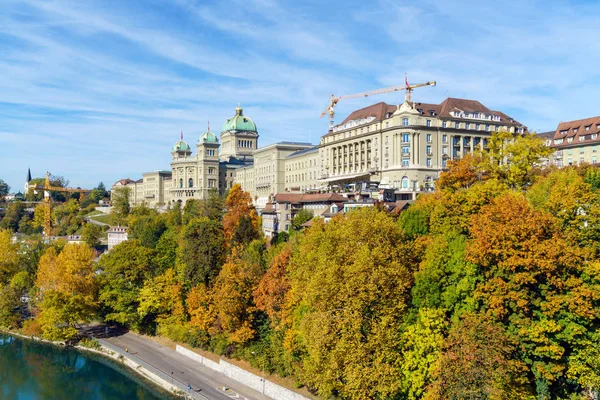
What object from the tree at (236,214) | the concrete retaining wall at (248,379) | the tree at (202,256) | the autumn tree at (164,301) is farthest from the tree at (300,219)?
the concrete retaining wall at (248,379)

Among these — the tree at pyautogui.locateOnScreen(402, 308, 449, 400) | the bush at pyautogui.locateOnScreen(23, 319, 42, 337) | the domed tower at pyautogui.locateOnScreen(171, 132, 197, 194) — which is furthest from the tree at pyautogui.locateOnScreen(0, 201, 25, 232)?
the tree at pyautogui.locateOnScreen(402, 308, 449, 400)

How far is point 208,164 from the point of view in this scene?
136375 mm

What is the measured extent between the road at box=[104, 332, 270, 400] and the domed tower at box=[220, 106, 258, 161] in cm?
9221

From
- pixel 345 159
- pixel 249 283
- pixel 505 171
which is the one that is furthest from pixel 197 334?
pixel 345 159

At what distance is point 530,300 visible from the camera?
29531mm

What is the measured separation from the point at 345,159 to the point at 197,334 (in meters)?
42.4

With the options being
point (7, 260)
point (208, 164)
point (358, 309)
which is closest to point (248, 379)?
point (358, 309)

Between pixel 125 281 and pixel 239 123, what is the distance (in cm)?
9244

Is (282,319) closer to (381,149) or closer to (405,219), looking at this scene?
(405,219)

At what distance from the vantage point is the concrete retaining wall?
119 feet

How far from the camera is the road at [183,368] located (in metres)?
38.4

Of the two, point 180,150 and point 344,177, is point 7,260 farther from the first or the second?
point 180,150

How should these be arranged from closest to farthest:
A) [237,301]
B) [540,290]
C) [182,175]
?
[540,290], [237,301], [182,175]

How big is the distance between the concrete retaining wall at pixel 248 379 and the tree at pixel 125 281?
9.54 m
